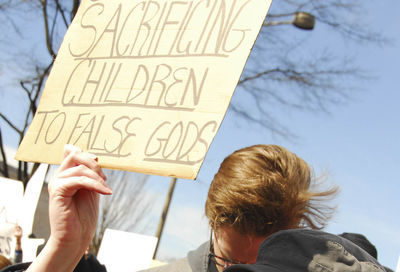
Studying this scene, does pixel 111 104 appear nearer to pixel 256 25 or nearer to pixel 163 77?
pixel 163 77

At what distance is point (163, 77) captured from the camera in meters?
1.40

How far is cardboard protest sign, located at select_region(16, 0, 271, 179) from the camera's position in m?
1.28

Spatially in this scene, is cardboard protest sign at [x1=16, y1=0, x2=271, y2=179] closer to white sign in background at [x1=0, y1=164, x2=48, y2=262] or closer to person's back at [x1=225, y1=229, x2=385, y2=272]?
person's back at [x1=225, y1=229, x2=385, y2=272]

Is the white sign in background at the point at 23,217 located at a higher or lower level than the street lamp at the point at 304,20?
lower

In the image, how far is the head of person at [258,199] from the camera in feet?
5.13

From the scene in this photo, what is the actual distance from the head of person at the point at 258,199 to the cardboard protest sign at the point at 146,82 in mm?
385

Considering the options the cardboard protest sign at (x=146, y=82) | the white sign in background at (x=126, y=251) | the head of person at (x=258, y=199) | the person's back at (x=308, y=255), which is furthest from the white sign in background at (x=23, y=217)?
the person's back at (x=308, y=255)

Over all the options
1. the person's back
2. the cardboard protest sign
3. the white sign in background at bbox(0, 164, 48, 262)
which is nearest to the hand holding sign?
the cardboard protest sign

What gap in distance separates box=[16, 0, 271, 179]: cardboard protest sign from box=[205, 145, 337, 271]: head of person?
0.38 metres

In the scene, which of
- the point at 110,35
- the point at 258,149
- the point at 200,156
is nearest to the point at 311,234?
the point at 200,156

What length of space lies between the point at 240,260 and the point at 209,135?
0.61 metres

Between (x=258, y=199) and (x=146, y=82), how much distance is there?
0.52 m

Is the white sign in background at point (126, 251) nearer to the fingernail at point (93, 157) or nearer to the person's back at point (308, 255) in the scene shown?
the fingernail at point (93, 157)

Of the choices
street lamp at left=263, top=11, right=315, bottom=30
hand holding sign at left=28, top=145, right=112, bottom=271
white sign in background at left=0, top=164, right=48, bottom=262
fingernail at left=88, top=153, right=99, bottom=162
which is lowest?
white sign in background at left=0, top=164, right=48, bottom=262
